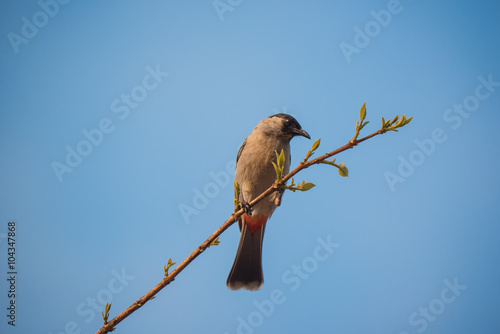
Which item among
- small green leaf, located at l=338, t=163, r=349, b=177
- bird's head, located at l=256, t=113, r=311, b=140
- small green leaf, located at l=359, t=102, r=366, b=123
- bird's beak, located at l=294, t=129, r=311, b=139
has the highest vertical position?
bird's head, located at l=256, t=113, r=311, b=140

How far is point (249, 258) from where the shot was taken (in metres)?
4.62

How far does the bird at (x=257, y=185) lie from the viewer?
430 cm

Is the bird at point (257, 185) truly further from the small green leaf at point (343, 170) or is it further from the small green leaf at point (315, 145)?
the small green leaf at point (315, 145)

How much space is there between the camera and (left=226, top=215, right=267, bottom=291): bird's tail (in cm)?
436

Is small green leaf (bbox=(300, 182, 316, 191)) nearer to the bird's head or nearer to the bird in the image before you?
the bird

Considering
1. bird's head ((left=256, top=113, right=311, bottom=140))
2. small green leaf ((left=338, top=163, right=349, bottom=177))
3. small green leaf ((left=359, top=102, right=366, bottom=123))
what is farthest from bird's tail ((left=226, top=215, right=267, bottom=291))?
small green leaf ((left=359, top=102, right=366, bottom=123))

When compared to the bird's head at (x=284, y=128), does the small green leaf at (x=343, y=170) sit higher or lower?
lower

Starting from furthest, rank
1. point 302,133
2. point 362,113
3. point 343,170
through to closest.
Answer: point 302,133 < point 343,170 < point 362,113

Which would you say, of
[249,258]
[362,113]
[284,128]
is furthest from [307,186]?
[249,258]

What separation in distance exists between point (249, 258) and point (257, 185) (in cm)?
98

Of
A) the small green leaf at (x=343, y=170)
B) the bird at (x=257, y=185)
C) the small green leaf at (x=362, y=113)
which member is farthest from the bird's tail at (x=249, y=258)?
the small green leaf at (x=362, y=113)

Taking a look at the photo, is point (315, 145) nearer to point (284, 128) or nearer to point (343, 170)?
point (343, 170)

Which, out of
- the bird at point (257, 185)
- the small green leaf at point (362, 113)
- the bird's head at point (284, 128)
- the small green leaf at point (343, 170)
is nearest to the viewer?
the small green leaf at point (362, 113)

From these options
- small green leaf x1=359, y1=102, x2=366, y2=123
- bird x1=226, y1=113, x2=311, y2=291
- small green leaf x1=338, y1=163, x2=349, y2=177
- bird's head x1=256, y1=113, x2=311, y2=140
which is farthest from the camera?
bird's head x1=256, y1=113, x2=311, y2=140
